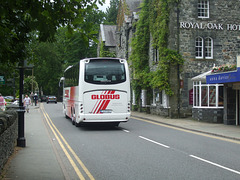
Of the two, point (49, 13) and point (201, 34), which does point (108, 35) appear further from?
point (49, 13)

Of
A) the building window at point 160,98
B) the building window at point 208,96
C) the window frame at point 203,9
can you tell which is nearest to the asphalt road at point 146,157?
the building window at point 208,96

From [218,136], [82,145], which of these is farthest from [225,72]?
[82,145]

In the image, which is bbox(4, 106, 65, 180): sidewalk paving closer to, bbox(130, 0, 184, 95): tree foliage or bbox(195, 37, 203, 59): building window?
bbox(130, 0, 184, 95): tree foliage

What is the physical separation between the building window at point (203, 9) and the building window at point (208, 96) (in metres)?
6.42

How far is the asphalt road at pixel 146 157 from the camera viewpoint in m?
8.39

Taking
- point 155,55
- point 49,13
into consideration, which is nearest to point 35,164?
point 49,13

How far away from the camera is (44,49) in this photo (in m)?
84.9

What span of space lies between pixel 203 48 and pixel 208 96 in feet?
18.6

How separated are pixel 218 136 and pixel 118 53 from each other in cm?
3198

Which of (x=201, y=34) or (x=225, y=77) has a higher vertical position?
(x=201, y=34)

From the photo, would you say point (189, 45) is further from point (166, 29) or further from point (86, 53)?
point (86, 53)

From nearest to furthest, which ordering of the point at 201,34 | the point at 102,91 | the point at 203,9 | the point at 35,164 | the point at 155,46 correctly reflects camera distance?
the point at 35,164
the point at 102,91
the point at 201,34
the point at 203,9
the point at 155,46

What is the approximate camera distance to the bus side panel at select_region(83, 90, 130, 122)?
18.2 metres

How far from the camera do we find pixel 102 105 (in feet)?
59.8
